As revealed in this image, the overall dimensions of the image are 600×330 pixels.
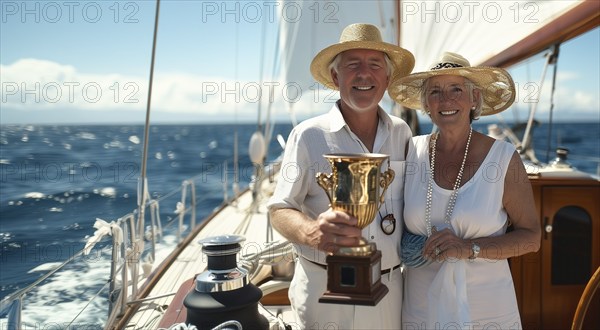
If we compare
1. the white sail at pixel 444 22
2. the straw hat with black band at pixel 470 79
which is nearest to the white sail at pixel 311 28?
the white sail at pixel 444 22

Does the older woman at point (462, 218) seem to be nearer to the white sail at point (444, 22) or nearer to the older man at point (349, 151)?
the older man at point (349, 151)

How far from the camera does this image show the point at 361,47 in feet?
6.19

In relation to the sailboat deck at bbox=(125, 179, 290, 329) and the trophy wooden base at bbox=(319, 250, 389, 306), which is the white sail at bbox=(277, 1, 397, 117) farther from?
the trophy wooden base at bbox=(319, 250, 389, 306)

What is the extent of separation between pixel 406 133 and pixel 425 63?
7.55 feet

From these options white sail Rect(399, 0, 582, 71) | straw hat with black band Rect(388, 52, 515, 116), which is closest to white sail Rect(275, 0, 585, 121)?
white sail Rect(399, 0, 582, 71)

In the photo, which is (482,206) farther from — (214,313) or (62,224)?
(62,224)

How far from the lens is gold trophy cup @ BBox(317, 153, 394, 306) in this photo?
1.45 m

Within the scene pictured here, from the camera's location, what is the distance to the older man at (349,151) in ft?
6.16

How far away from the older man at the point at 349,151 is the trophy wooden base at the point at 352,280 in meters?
0.32

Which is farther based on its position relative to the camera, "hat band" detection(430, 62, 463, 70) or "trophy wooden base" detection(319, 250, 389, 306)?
"hat band" detection(430, 62, 463, 70)

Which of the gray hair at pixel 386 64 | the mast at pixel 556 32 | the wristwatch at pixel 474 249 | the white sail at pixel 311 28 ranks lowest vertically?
the wristwatch at pixel 474 249

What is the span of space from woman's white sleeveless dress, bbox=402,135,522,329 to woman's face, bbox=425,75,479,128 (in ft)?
0.54

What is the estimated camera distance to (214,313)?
1585 millimetres

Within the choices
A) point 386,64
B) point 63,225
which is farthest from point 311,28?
point 386,64
